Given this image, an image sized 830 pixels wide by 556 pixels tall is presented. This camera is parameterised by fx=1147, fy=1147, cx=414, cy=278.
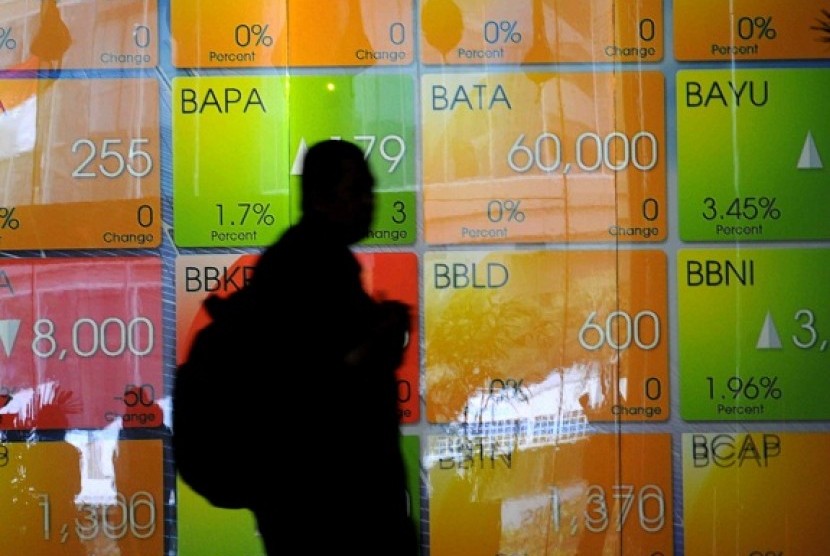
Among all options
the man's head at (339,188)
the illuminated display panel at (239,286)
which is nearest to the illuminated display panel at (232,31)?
the man's head at (339,188)

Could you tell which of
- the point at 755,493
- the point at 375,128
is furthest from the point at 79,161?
the point at 755,493

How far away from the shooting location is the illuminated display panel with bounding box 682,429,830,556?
296 cm

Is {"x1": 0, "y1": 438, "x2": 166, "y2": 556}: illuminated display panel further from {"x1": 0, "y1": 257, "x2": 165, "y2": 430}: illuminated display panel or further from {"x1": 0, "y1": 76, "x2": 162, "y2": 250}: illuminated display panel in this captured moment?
{"x1": 0, "y1": 76, "x2": 162, "y2": 250}: illuminated display panel

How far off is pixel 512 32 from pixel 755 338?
1.00 metres

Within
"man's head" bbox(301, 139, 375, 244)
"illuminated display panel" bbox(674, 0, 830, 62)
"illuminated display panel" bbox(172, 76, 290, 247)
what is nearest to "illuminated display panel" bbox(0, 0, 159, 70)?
"illuminated display panel" bbox(172, 76, 290, 247)

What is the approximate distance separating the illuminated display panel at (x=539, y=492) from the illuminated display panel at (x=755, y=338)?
202 mm

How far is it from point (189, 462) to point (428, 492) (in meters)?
0.83

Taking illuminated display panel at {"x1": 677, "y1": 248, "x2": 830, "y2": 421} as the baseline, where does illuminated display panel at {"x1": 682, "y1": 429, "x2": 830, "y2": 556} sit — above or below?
below

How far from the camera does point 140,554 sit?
9.61 feet

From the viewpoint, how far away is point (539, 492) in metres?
2.93

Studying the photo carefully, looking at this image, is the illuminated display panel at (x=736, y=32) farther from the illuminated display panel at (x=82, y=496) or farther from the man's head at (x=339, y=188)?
the illuminated display panel at (x=82, y=496)

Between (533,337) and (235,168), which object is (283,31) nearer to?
(235,168)

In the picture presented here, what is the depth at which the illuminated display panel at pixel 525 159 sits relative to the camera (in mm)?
2932

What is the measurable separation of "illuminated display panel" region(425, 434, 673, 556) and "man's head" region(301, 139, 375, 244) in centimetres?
59
